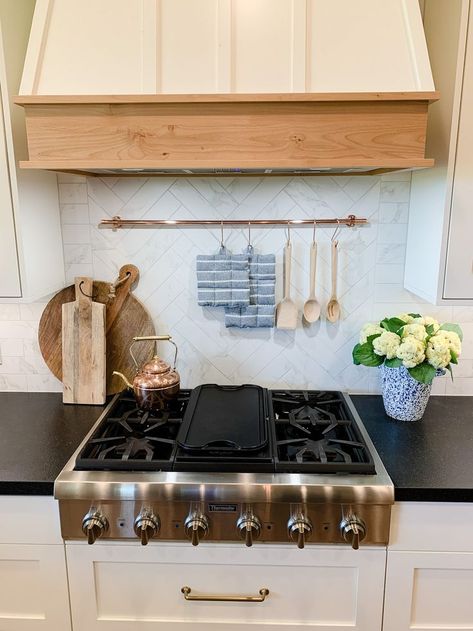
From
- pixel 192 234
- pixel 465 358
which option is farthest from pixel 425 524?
pixel 192 234

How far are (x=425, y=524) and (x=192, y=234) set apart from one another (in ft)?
3.94

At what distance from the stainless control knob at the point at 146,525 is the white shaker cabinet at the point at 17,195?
2.48 feet

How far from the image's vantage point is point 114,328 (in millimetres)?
1922

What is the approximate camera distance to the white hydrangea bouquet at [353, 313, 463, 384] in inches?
62.6

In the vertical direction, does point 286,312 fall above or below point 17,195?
below

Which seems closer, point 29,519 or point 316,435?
point 29,519

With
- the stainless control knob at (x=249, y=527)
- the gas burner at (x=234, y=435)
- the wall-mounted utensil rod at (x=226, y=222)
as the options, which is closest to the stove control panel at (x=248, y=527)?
the stainless control knob at (x=249, y=527)

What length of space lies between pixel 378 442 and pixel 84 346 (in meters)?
1.07

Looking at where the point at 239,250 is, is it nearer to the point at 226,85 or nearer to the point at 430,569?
the point at 226,85

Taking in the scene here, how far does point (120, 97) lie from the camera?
131 cm

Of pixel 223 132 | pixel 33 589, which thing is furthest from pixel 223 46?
pixel 33 589

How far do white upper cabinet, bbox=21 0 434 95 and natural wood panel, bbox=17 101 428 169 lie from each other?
83mm

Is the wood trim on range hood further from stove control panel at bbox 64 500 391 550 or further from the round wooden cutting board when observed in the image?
stove control panel at bbox 64 500 391 550

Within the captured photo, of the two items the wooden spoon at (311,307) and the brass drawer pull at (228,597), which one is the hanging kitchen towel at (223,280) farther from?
the brass drawer pull at (228,597)
